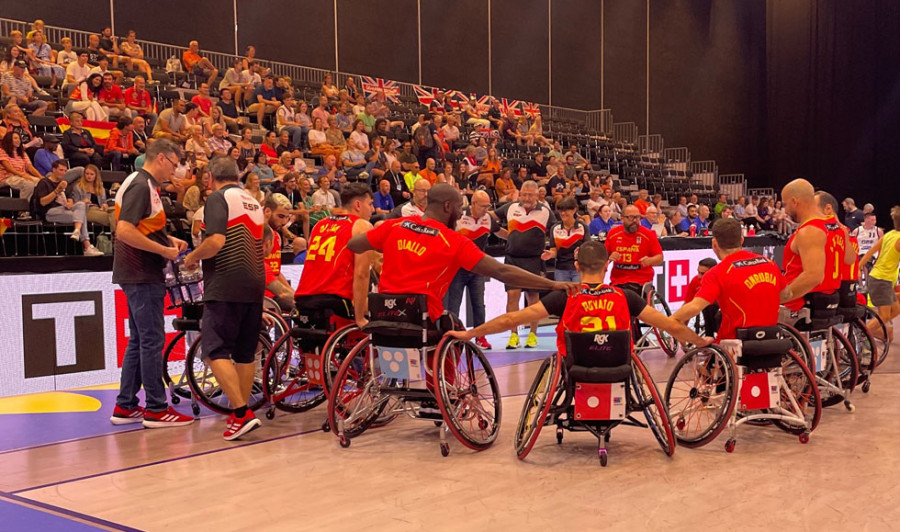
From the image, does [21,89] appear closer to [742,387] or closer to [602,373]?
[602,373]

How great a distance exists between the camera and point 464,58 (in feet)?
75.8

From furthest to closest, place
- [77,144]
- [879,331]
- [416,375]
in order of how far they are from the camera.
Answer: [77,144]
[879,331]
[416,375]

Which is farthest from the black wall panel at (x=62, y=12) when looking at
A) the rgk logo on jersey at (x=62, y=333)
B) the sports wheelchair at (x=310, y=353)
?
the sports wheelchair at (x=310, y=353)

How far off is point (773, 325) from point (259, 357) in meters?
3.48

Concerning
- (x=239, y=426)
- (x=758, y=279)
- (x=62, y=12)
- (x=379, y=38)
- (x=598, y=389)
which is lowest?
(x=239, y=426)

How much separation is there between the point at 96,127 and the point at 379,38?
34.2ft

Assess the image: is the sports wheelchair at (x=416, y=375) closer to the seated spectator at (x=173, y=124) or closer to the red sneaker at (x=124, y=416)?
the red sneaker at (x=124, y=416)

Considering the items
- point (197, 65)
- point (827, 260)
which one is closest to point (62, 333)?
point (827, 260)

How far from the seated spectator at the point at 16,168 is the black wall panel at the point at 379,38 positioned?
11.1m

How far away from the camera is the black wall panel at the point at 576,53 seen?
2527cm

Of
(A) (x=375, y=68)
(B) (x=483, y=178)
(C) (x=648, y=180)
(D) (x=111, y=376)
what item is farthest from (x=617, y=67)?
(D) (x=111, y=376)

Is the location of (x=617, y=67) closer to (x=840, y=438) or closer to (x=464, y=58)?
(x=464, y=58)

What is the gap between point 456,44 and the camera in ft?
75.2

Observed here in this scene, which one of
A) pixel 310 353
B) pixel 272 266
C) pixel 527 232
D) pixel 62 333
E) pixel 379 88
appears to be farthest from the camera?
pixel 379 88
